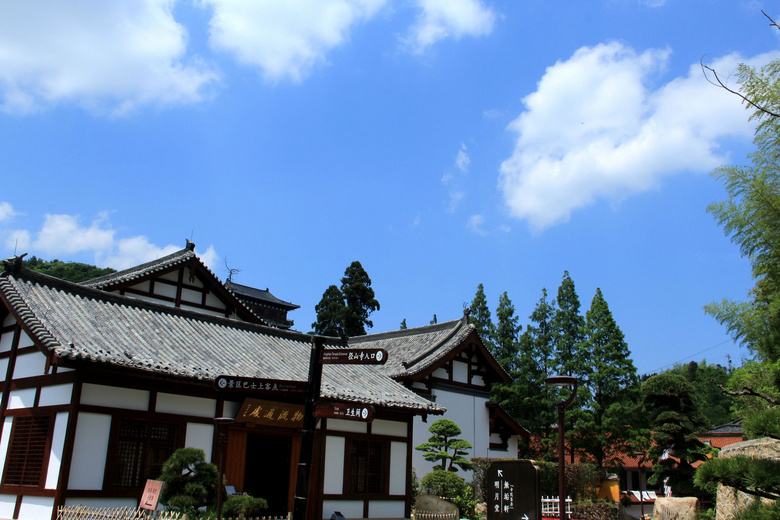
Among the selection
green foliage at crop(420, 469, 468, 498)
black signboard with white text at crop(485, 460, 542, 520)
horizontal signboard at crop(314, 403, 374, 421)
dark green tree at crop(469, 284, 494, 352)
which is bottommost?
green foliage at crop(420, 469, 468, 498)

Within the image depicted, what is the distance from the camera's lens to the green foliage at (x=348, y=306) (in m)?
44.3

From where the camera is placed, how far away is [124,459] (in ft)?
44.2

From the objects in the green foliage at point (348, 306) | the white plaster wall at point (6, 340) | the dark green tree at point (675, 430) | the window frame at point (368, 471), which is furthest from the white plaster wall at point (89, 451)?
the green foliage at point (348, 306)

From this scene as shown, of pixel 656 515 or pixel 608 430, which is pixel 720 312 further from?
pixel 608 430

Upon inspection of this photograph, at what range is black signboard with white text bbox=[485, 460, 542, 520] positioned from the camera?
1037cm

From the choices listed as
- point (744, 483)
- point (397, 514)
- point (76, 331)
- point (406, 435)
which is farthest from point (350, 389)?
point (744, 483)

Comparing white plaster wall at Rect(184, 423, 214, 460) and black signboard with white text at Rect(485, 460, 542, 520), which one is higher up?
white plaster wall at Rect(184, 423, 214, 460)

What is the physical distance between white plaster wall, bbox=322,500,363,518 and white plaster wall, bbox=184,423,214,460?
3.80 metres

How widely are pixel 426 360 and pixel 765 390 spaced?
13.2 m

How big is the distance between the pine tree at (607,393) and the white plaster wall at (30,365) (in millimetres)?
A: 24204

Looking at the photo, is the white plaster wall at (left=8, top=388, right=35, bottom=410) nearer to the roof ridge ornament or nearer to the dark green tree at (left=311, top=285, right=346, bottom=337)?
the roof ridge ornament

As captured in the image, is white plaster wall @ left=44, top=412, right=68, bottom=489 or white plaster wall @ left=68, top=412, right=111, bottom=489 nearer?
white plaster wall @ left=44, top=412, right=68, bottom=489

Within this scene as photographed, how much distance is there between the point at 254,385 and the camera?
776 centimetres

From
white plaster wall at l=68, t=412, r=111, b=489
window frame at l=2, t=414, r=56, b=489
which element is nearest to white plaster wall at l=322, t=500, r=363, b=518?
white plaster wall at l=68, t=412, r=111, b=489
